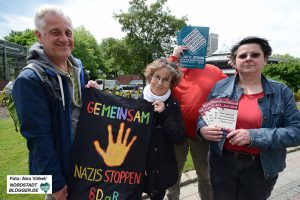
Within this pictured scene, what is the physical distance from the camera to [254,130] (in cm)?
246

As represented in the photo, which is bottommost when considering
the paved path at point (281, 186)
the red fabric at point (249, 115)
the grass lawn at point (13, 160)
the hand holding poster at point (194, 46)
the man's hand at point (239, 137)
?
the paved path at point (281, 186)

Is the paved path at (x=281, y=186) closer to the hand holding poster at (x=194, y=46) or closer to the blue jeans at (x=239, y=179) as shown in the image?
the blue jeans at (x=239, y=179)

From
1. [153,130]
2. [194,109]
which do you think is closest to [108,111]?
[153,130]

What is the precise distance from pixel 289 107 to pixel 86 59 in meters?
44.1

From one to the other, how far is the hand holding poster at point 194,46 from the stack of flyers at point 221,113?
0.74m

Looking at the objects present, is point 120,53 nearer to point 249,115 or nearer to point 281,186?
point 281,186

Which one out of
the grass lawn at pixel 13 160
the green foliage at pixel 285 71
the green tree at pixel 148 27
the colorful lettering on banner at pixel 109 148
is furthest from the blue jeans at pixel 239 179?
the green tree at pixel 148 27

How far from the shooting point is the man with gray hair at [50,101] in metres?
2.12

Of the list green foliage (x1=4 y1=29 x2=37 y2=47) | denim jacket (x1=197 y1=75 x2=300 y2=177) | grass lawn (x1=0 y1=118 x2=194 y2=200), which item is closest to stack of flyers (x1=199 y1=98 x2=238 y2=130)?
denim jacket (x1=197 y1=75 x2=300 y2=177)

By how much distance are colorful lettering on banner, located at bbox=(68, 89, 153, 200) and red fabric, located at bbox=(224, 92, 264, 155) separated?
2.79 feet

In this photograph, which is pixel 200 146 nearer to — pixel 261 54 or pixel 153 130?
pixel 153 130

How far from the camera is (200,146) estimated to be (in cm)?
347

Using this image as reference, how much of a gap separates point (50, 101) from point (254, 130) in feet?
5.81

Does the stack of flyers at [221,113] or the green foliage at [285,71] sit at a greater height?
the green foliage at [285,71]
